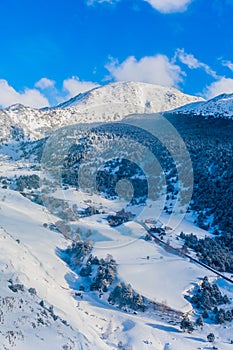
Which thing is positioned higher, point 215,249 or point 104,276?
point 215,249

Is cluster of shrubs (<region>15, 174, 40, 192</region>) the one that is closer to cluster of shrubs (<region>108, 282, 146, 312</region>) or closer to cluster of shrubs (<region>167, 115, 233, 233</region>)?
cluster of shrubs (<region>167, 115, 233, 233</region>)

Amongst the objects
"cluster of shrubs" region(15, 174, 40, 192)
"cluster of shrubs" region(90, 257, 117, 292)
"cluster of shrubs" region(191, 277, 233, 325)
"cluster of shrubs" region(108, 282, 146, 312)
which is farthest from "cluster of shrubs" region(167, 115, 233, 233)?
"cluster of shrubs" region(15, 174, 40, 192)

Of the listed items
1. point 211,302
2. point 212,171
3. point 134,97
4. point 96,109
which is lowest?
point 211,302

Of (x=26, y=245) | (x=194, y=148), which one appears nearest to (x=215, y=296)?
(x=26, y=245)

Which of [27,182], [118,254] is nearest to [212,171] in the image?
[27,182]

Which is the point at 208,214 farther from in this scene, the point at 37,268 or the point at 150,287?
the point at 37,268

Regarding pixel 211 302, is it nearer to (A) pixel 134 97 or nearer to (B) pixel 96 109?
(B) pixel 96 109

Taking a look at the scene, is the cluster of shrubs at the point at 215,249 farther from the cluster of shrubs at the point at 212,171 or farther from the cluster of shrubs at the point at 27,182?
the cluster of shrubs at the point at 27,182
